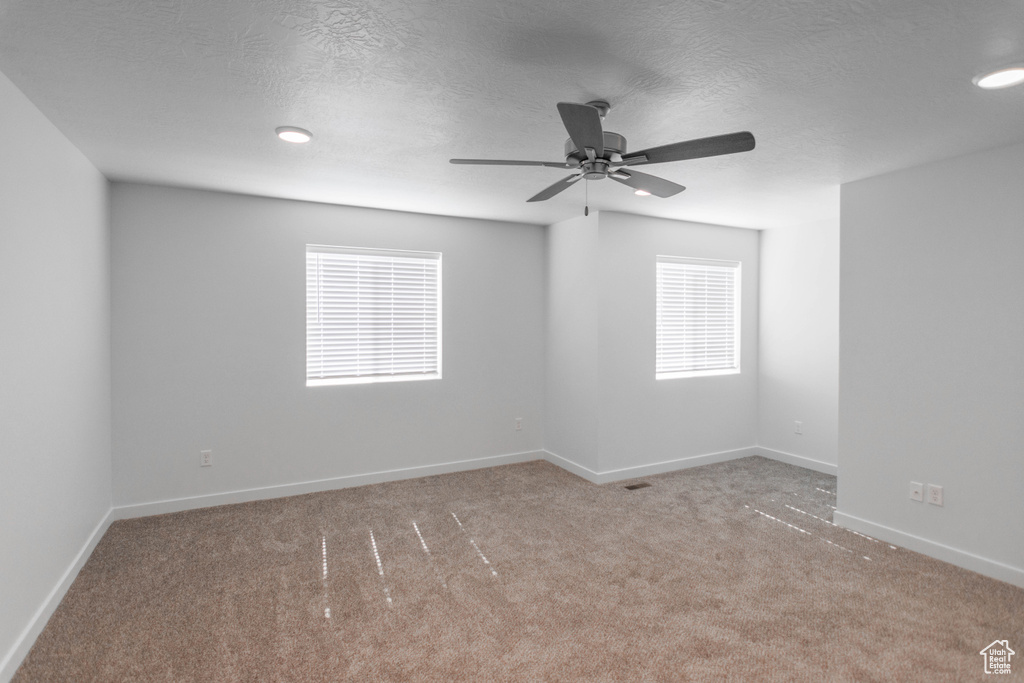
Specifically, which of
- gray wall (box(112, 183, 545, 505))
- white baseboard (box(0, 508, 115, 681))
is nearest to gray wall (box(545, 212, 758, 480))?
gray wall (box(112, 183, 545, 505))

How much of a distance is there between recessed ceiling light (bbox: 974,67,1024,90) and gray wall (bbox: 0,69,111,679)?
3710 mm

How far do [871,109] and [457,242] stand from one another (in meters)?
3.24

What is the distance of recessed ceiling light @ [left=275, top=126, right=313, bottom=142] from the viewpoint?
2.61 metres

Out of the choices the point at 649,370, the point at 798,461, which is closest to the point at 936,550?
the point at 798,461

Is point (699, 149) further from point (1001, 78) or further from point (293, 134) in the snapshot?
point (293, 134)

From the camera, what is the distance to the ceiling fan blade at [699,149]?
191cm

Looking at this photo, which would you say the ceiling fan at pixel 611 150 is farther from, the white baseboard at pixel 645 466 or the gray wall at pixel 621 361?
the white baseboard at pixel 645 466

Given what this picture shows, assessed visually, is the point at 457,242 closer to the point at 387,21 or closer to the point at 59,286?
the point at 59,286

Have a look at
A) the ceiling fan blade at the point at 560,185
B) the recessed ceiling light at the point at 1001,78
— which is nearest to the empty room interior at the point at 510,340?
the recessed ceiling light at the point at 1001,78

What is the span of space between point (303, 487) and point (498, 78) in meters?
3.50

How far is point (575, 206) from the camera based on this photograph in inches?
172

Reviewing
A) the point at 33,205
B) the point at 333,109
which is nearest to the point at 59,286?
the point at 33,205

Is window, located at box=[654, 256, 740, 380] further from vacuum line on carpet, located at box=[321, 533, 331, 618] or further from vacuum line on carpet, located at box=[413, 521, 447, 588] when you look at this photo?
vacuum line on carpet, located at box=[321, 533, 331, 618]

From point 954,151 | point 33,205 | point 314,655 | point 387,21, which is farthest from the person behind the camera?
point 954,151
